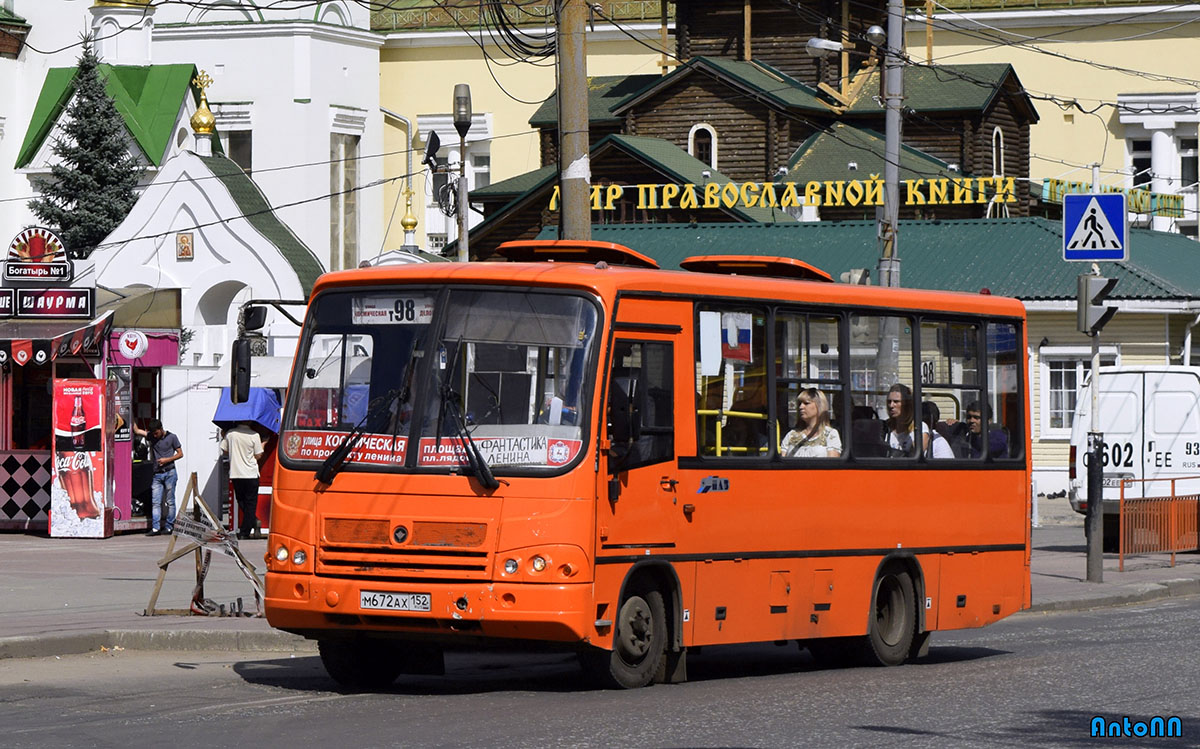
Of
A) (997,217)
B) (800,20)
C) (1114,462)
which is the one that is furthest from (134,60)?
(1114,462)

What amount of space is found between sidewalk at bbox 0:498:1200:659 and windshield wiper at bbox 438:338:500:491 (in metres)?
4.01

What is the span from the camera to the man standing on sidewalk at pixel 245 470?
2980 cm

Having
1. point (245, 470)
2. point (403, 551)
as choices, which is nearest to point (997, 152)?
point (245, 470)

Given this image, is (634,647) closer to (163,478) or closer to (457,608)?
(457,608)

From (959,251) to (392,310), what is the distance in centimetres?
3303

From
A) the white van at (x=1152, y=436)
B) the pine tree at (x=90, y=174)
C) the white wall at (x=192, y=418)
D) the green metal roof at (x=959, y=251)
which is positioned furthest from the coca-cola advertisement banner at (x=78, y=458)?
the pine tree at (x=90, y=174)

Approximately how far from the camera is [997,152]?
5656cm

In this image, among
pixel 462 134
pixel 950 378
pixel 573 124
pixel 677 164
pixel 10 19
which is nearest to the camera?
pixel 950 378

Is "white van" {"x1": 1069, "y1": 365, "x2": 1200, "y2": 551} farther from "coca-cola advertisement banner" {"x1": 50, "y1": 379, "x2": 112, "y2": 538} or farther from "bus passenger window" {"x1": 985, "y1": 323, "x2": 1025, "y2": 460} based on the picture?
"coca-cola advertisement banner" {"x1": 50, "y1": 379, "x2": 112, "y2": 538}

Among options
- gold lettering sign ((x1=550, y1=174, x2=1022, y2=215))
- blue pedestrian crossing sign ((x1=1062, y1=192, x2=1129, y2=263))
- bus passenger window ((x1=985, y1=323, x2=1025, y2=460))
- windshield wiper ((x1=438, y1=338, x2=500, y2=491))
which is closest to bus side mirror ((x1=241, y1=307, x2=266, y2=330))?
windshield wiper ((x1=438, y1=338, x2=500, y2=491))

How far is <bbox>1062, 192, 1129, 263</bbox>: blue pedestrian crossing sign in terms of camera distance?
23.9 metres

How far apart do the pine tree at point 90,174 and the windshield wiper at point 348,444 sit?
49.1 m

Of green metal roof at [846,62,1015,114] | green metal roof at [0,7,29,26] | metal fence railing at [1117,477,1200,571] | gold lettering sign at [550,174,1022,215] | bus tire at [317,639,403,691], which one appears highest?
green metal roof at [0,7,29,26]

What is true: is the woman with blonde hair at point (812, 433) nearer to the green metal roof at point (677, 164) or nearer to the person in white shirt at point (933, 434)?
the person in white shirt at point (933, 434)
